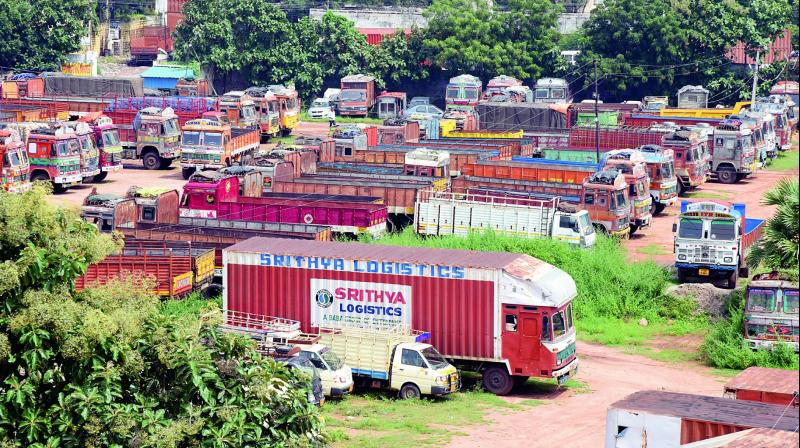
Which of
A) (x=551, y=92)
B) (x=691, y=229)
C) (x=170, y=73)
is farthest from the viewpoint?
(x=170, y=73)

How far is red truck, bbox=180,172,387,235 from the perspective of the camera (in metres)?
37.8

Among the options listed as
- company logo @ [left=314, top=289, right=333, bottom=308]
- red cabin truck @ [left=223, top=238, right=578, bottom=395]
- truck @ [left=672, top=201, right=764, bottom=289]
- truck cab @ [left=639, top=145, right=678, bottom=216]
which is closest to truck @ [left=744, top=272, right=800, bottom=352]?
red cabin truck @ [left=223, top=238, right=578, bottom=395]

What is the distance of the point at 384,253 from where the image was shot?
1085 inches

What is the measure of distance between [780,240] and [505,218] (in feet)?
39.1

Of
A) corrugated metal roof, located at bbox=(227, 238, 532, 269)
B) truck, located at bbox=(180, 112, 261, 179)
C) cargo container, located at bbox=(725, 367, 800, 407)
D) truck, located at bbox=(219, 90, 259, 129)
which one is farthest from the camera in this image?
truck, located at bbox=(219, 90, 259, 129)

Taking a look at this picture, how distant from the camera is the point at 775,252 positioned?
90.2 ft

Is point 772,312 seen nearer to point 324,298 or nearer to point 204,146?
point 324,298

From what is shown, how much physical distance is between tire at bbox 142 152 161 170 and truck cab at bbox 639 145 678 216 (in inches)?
793

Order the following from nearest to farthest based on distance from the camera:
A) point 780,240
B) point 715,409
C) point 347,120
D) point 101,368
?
1. point 101,368
2. point 715,409
3. point 780,240
4. point 347,120

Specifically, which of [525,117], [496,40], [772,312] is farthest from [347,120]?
[772,312]

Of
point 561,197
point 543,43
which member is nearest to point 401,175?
point 561,197

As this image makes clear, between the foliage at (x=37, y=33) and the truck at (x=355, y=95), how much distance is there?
16.9 metres

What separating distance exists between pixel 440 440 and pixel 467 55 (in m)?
55.9

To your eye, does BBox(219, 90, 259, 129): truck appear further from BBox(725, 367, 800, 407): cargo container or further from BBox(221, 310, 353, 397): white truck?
BBox(725, 367, 800, 407): cargo container
